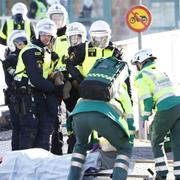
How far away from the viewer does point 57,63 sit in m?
11.5

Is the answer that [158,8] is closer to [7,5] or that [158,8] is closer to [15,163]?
[7,5]

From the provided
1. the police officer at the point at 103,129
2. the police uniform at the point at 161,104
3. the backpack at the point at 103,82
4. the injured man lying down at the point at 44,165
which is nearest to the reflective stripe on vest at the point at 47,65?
the injured man lying down at the point at 44,165

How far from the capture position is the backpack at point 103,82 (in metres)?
9.18

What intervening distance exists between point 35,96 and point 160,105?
194 centimetres

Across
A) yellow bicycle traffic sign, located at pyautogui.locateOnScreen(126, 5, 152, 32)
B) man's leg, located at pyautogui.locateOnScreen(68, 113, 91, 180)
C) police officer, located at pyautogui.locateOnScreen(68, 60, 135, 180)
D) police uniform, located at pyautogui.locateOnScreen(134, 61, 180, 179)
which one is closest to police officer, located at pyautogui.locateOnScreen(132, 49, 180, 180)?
police uniform, located at pyautogui.locateOnScreen(134, 61, 180, 179)

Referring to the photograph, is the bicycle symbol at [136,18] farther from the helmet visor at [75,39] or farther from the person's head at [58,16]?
the helmet visor at [75,39]

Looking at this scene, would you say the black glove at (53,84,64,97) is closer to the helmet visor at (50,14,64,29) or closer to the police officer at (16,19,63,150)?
the police officer at (16,19,63,150)

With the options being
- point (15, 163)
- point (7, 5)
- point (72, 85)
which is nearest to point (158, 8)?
point (7, 5)

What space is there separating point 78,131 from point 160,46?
358 inches

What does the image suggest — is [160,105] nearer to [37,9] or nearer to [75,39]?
[75,39]

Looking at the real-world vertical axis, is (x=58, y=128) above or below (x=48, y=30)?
below

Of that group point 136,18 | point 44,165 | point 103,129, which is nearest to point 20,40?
point 44,165

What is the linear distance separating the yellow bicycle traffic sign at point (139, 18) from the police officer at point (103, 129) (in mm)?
4491

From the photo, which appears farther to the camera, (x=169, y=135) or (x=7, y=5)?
(x=7, y=5)
